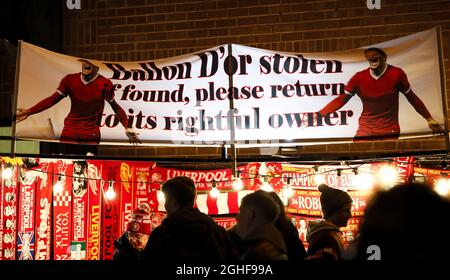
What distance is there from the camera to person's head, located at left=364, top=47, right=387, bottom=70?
22.4ft

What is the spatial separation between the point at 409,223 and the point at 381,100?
450cm

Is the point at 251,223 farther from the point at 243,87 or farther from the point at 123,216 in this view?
the point at 123,216

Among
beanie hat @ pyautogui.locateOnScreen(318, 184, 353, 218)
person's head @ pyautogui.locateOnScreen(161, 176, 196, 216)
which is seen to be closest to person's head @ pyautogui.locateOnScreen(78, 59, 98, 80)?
person's head @ pyautogui.locateOnScreen(161, 176, 196, 216)

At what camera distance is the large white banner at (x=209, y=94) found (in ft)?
22.4

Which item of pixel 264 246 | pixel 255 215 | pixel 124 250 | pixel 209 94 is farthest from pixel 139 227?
pixel 264 246

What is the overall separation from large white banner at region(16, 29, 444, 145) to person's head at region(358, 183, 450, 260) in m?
4.37

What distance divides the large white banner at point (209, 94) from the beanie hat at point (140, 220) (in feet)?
6.12

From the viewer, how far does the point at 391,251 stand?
7.96ft

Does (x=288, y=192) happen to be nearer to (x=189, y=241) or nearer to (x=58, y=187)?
(x=58, y=187)

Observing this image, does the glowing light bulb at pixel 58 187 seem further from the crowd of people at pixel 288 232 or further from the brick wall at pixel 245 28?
the brick wall at pixel 245 28

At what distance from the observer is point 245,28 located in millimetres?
9703

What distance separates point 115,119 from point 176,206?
207 cm

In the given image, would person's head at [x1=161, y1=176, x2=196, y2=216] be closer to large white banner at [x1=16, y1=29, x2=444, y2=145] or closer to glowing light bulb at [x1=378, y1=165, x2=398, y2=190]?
large white banner at [x1=16, y1=29, x2=444, y2=145]
